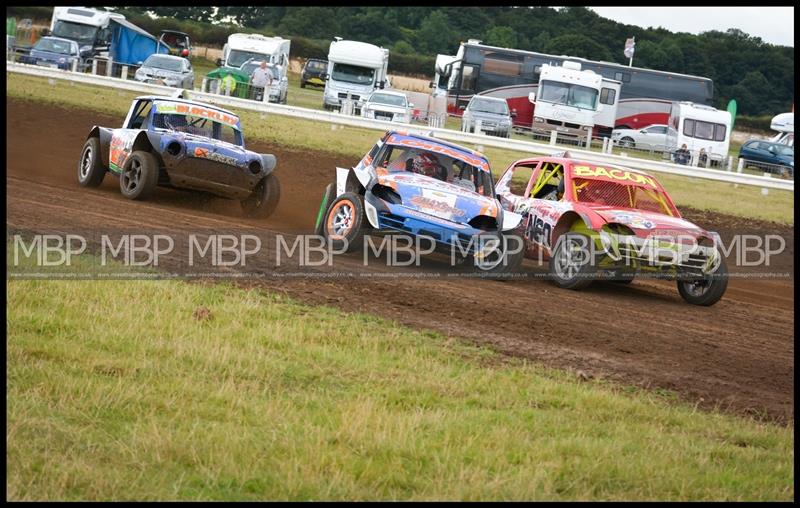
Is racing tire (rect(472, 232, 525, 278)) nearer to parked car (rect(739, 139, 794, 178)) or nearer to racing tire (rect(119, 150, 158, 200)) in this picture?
racing tire (rect(119, 150, 158, 200))

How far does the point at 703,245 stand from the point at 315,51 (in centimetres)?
5682

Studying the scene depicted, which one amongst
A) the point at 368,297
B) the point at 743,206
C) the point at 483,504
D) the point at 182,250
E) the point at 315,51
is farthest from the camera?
the point at 315,51

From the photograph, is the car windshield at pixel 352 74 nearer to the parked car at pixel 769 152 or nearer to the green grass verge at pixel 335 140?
the green grass verge at pixel 335 140

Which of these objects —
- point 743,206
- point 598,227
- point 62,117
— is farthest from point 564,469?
point 62,117

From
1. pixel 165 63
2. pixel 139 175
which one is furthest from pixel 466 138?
pixel 165 63

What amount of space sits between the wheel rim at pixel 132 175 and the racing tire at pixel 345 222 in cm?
312

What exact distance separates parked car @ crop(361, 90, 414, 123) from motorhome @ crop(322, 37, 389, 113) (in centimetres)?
603

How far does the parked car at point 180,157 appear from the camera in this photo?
13.7 meters

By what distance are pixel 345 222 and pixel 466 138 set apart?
46.5 ft

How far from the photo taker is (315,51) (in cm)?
6619

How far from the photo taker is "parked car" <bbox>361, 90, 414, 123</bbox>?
106 ft

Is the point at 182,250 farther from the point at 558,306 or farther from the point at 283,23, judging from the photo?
the point at 283,23

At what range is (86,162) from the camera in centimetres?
1523

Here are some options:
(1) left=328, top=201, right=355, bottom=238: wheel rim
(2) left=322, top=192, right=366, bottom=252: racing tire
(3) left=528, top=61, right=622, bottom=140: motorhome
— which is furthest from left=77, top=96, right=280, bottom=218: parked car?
(3) left=528, top=61, right=622, bottom=140: motorhome
